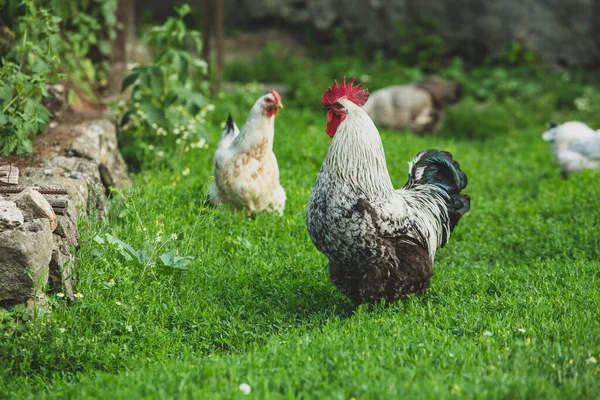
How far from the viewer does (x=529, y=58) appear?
1441 cm

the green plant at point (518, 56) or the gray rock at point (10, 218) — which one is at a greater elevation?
the green plant at point (518, 56)

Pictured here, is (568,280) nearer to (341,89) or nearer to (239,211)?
(341,89)

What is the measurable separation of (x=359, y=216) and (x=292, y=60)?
9.78m

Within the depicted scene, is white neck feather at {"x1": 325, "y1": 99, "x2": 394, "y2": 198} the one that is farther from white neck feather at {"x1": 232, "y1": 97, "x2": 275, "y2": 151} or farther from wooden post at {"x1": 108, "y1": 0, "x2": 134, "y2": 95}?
wooden post at {"x1": 108, "y1": 0, "x2": 134, "y2": 95}

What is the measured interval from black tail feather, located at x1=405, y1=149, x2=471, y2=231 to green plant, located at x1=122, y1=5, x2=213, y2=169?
10.3 feet

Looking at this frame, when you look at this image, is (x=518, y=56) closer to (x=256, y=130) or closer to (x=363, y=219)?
(x=256, y=130)

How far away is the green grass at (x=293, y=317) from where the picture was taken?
3639mm

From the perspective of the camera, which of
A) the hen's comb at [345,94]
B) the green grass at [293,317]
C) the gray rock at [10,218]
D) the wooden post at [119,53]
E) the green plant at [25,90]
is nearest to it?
the green grass at [293,317]

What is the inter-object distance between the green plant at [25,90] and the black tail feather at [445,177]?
3178mm

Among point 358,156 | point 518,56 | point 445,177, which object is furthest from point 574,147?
point 518,56

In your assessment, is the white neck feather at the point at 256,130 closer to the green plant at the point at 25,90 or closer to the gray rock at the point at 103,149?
the gray rock at the point at 103,149

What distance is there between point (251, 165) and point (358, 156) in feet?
6.34

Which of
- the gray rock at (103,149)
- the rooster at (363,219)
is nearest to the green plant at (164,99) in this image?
the gray rock at (103,149)

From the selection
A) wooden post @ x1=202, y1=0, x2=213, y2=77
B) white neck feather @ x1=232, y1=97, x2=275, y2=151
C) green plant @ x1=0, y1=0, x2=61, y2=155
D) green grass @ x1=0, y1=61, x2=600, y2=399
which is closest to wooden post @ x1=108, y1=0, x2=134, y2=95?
wooden post @ x1=202, y1=0, x2=213, y2=77
